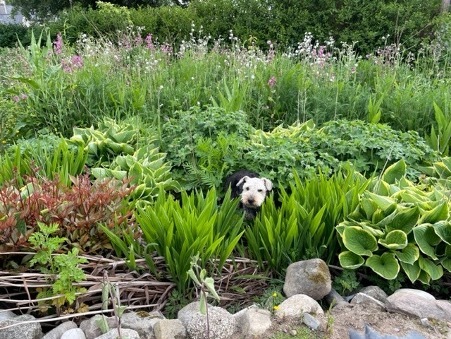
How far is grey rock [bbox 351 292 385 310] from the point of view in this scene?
2.66m

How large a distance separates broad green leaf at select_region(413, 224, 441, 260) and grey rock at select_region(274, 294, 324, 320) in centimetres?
84

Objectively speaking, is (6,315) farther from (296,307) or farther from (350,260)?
(350,260)

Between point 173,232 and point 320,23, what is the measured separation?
858 centimetres

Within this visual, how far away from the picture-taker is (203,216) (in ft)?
9.27

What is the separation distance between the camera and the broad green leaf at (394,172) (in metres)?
3.65

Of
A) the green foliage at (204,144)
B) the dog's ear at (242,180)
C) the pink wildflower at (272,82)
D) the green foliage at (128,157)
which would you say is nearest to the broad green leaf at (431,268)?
the dog's ear at (242,180)

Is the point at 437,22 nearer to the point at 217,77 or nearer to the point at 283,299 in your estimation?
the point at 217,77

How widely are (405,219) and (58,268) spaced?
2.01 metres

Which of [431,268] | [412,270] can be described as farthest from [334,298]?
[431,268]

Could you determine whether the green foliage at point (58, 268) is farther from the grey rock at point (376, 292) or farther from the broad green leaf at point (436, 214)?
the broad green leaf at point (436, 214)

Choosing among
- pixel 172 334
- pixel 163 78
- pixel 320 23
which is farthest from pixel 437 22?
pixel 172 334

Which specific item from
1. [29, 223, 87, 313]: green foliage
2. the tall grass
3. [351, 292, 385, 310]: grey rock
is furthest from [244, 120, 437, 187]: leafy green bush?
[29, 223, 87, 313]: green foliage

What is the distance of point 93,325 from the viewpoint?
2.42 m

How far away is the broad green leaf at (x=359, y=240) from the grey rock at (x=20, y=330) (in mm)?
1732
